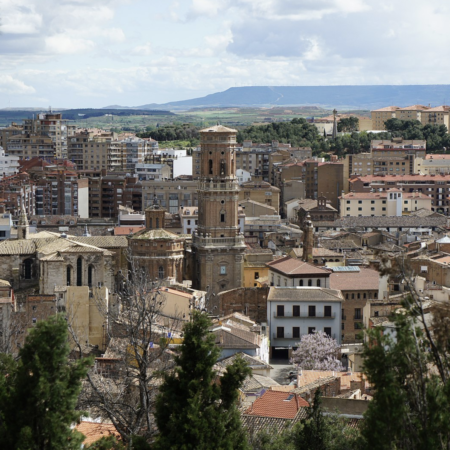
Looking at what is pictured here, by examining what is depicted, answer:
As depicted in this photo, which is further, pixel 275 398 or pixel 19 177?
pixel 19 177

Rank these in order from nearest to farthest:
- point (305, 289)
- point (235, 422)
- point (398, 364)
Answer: point (398, 364), point (235, 422), point (305, 289)

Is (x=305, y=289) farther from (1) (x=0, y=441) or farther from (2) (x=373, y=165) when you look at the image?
(2) (x=373, y=165)

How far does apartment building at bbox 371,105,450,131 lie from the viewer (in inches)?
6270

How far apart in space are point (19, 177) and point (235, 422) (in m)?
96.5

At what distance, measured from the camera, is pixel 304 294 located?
52.7 meters

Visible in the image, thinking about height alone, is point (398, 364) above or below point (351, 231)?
above

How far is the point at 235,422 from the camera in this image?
69.4 ft

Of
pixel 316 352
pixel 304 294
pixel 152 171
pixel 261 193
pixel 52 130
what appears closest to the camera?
pixel 316 352

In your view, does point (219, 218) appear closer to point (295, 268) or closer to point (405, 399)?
point (295, 268)

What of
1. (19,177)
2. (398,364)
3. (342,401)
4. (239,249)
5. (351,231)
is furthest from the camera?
(19,177)

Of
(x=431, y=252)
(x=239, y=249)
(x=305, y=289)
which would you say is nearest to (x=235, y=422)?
(x=305, y=289)

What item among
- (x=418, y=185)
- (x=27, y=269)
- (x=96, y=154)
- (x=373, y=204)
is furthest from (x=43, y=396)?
(x=96, y=154)

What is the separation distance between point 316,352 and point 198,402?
2799cm

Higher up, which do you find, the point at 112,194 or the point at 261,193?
the point at 261,193
